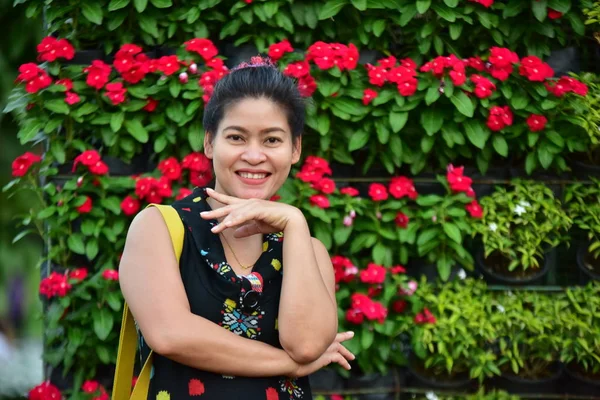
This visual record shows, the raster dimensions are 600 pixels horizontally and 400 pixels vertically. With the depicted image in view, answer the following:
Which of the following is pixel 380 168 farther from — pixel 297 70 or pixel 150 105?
pixel 150 105

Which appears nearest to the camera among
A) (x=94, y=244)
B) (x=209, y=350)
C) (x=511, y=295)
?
(x=209, y=350)

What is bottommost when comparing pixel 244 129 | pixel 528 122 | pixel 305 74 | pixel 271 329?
pixel 528 122

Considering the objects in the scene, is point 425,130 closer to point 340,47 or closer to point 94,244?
point 340,47

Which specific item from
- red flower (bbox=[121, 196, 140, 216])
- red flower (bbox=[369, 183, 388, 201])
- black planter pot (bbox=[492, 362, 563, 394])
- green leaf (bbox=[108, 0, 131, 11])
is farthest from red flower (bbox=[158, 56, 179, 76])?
black planter pot (bbox=[492, 362, 563, 394])

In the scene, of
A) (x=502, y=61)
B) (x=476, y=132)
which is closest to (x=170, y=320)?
(x=476, y=132)

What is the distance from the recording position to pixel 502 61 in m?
→ 3.62

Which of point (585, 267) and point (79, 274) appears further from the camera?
point (585, 267)

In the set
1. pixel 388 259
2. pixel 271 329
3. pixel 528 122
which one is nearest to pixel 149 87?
pixel 388 259

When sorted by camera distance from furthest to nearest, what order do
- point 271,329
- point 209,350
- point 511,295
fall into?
point 511,295 < point 271,329 < point 209,350

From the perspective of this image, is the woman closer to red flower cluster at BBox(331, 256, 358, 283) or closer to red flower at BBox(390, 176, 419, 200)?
red flower cluster at BBox(331, 256, 358, 283)

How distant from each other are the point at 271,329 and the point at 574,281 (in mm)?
2533

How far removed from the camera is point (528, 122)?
12.1 feet

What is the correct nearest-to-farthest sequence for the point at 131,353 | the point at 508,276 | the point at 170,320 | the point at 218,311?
1. the point at 170,320
2. the point at 218,311
3. the point at 131,353
4. the point at 508,276

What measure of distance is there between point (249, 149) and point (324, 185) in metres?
1.69
